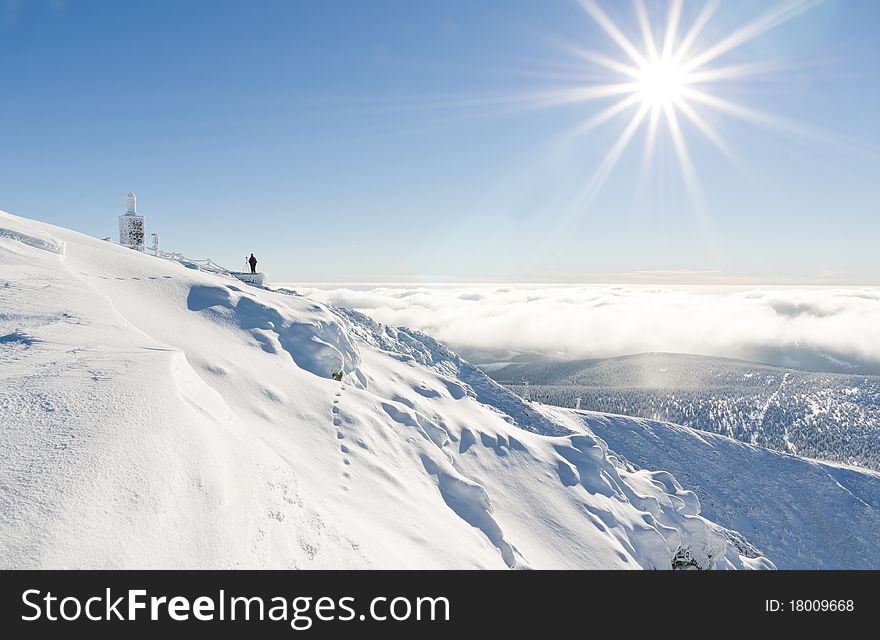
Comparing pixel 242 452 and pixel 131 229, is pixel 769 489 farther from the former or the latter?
pixel 131 229

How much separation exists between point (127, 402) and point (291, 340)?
55.1 ft

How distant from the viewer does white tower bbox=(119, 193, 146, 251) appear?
41281 millimetres

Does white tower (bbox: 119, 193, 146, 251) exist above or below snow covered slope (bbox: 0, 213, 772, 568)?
above

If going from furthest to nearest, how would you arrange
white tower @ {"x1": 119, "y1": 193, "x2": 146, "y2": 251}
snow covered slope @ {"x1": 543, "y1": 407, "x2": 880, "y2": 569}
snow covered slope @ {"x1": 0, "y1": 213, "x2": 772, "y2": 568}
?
snow covered slope @ {"x1": 543, "y1": 407, "x2": 880, "y2": 569} → white tower @ {"x1": 119, "y1": 193, "x2": 146, "y2": 251} → snow covered slope @ {"x1": 0, "y1": 213, "x2": 772, "y2": 568}

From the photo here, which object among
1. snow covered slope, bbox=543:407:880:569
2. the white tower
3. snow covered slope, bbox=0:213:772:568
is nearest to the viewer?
snow covered slope, bbox=0:213:772:568

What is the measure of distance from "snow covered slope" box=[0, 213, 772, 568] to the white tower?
13.0 meters

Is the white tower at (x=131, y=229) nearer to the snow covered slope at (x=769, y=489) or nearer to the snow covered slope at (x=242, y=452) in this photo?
the snow covered slope at (x=242, y=452)

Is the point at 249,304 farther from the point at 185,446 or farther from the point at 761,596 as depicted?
the point at 761,596

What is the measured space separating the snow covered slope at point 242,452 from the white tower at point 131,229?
1303cm

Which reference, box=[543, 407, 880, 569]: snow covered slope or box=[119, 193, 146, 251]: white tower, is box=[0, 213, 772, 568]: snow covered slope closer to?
box=[119, 193, 146, 251]: white tower

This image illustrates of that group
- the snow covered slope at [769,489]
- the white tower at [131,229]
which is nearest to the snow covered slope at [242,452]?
the white tower at [131,229]

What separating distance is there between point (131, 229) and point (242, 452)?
135 ft

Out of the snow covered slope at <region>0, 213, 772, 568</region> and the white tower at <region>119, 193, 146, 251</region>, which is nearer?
the snow covered slope at <region>0, 213, 772, 568</region>

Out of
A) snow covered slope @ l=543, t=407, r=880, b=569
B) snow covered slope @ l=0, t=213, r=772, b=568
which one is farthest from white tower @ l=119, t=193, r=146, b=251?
snow covered slope @ l=543, t=407, r=880, b=569
